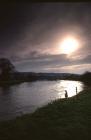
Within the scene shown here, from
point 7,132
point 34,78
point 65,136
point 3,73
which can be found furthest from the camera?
point 34,78

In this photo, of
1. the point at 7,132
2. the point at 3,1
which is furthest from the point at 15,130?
the point at 3,1

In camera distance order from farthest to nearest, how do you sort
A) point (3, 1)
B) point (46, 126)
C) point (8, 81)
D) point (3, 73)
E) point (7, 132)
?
1. point (8, 81)
2. point (3, 73)
3. point (46, 126)
4. point (7, 132)
5. point (3, 1)

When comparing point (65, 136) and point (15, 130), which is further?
point (15, 130)

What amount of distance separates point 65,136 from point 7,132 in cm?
205

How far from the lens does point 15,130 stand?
8.70 metres

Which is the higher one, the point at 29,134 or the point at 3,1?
the point at 3,1

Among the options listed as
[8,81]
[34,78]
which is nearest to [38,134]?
[8,81]

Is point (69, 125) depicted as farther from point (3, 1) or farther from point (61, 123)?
point (3, 1)

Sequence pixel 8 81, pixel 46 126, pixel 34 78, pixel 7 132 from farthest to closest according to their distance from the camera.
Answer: pixel 34 78
pixel 8 81
pixel 46 126
pixel 7 132

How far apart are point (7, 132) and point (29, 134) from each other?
0.86 m

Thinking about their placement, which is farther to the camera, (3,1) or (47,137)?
(47,137)

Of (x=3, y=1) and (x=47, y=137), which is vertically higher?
(x=3, y=1)

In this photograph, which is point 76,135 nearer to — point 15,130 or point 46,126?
point 46,126

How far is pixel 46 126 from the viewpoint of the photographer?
9125 millimetres
